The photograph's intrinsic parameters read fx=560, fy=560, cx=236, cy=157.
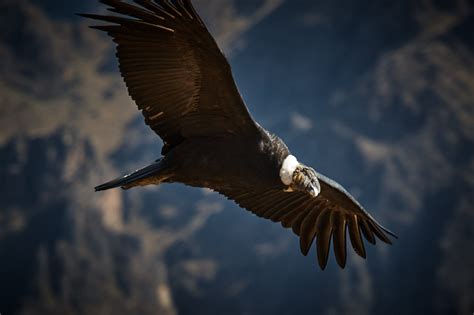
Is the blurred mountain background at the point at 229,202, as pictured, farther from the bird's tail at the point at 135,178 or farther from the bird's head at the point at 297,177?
the bird's tail at the point at 135,178

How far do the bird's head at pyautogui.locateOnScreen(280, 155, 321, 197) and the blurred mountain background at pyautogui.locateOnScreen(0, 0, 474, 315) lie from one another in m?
7.54

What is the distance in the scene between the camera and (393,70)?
15469 mm

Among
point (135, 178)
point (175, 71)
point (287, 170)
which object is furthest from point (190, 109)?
point (287, 170)

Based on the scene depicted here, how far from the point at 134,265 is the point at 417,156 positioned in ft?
25.1

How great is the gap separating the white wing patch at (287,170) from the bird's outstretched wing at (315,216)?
0.89m

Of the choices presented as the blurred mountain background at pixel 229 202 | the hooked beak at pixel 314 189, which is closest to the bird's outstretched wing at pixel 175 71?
the hooked beak at pixel 314 189

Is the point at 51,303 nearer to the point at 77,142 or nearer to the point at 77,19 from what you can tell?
the point at 77,142

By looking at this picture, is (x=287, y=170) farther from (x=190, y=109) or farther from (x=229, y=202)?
(x=229, y=202)

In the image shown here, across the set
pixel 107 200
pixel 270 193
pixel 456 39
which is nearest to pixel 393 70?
pixel 456 39

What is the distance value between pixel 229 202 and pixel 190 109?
31.9 feet

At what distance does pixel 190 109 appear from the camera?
4.60 metres

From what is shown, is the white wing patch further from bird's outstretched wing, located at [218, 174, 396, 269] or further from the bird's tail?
the bird's tail

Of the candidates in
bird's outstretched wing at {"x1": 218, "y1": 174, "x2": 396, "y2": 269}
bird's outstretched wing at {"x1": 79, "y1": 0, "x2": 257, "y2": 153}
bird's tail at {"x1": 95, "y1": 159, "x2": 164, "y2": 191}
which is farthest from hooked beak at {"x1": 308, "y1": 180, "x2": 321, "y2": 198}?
bird's tail at {"x1": 95, "y1": 159, "x2": 164, "y2": 191}

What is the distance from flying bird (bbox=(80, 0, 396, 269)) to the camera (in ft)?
13.6
